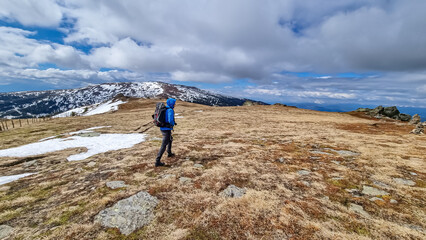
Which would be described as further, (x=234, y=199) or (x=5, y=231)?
(x=234, y=199)

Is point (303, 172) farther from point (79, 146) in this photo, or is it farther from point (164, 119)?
point (79, 146)

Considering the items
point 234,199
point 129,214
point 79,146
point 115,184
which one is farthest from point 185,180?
point 79,146

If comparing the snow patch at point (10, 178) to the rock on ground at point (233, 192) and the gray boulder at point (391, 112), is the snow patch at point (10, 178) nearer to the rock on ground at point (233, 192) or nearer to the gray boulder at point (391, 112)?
the rock on ground at point (233, 192)

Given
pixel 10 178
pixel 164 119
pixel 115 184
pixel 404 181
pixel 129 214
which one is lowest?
pixel 10 178

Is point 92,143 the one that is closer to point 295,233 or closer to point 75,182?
point 75,182

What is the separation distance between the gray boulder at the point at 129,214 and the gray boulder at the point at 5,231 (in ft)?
8.50

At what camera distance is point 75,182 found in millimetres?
9508

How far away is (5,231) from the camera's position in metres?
5.79

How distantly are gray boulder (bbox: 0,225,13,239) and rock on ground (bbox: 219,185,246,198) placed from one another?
7428 mm

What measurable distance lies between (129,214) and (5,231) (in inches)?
155

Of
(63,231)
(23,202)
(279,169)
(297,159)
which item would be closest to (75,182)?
(23,202)

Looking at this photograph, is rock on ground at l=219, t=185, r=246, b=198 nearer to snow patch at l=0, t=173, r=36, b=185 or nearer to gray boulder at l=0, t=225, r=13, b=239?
gray boulder at l=0, t=225, r=13, b=239

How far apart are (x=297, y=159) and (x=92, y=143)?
2054cm

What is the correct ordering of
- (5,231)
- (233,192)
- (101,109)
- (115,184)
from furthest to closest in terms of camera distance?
(101,109) → (115,184) → (233,192) → (5,231)
